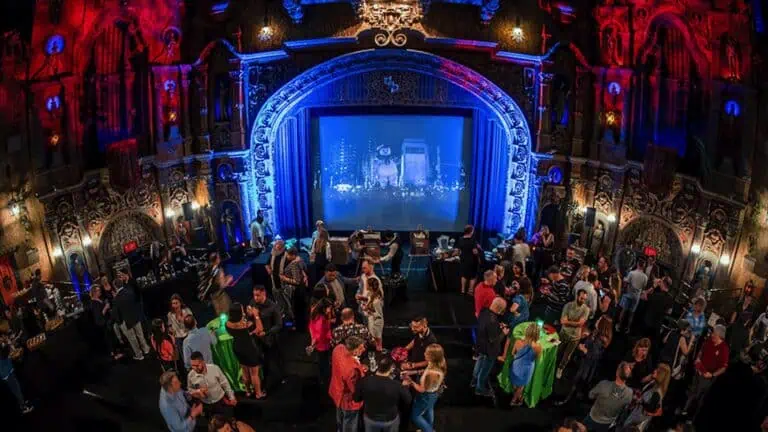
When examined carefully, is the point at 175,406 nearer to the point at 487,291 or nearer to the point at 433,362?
the point at 433,362

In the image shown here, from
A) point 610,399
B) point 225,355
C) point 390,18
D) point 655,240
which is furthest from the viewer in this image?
point 390,18

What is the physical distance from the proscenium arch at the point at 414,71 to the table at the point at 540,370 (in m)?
7.10

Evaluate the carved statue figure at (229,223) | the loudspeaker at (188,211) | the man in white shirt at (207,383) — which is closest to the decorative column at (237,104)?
the carved statue figure at (229,223)

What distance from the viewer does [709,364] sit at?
9.13 m

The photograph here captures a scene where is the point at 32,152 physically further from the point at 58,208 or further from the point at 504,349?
the point at 504,349

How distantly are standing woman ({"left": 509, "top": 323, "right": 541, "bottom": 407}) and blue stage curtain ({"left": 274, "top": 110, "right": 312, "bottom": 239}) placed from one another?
9.03 m

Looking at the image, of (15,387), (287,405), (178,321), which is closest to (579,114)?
(287,405)

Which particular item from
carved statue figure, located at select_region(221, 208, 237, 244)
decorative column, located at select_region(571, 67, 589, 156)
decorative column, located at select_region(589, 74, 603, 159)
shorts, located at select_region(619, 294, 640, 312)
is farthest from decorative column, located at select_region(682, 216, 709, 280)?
carved statue figure, located at select_region(221, 208, 237, 244)

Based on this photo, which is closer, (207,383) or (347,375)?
(347,375)

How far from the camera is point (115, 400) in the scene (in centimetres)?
1006

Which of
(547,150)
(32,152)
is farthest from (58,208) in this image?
(547,150)

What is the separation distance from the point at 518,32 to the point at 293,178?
6374 millimetres

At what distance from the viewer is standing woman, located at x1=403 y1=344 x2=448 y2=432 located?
26.0 ft

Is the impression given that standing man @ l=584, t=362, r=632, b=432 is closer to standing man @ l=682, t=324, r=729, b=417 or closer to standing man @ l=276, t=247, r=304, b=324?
standing man @ l=682, t=324, r=729, b=417
